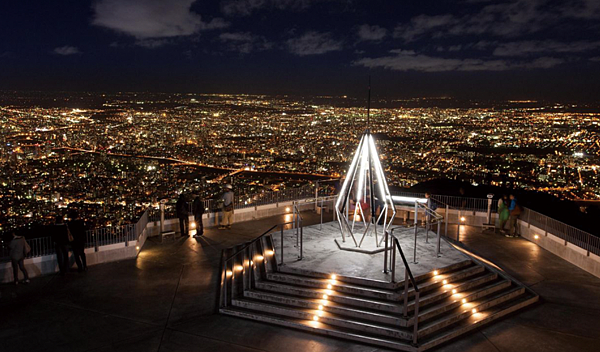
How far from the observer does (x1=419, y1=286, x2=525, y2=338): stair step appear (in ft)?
26.7

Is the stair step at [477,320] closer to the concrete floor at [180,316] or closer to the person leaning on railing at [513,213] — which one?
the concrete floor at [180,316]

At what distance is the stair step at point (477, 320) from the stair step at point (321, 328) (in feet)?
1.50

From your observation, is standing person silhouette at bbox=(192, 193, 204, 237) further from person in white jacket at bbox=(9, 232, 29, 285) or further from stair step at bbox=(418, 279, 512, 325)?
stair step at bbox=(418, 279, 512, 325)

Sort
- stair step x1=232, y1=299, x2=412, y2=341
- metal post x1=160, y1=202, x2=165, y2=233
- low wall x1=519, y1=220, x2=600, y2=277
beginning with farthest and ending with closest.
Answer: metal post x1=160, y1=202, x2=165, y2=233
low wall x1=519, y1=220, x2=600, y2=277
stair step x1=232, y1=299, x2=412, y2=341

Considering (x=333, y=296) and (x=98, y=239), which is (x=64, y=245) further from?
(x=333, y=296)

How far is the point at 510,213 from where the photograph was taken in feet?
48.5

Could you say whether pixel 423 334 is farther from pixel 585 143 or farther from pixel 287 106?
pixel 585 143

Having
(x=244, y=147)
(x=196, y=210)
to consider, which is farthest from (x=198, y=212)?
(x=244, y=147)

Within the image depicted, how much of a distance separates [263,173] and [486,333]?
3359 cm

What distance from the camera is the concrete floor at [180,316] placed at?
775 centimetres

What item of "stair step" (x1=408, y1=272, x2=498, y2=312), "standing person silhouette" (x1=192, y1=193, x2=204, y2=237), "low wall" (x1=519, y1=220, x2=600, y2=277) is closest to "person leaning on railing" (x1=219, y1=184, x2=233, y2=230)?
"standing person silhouette" (x1=192, y1=193, x2=204, y2=237)

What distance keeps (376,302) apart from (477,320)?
2019 mm

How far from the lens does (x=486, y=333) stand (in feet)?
27.2

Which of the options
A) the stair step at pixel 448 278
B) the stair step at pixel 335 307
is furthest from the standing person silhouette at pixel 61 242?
the stair step at pixel 448 278
